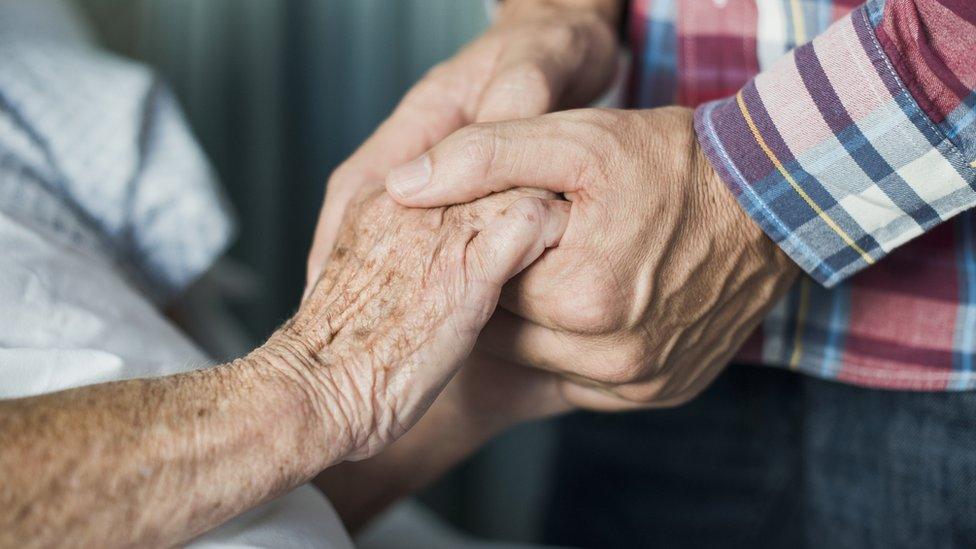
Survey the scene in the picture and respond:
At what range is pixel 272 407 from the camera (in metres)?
0.63

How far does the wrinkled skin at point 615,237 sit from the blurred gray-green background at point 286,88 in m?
1.21

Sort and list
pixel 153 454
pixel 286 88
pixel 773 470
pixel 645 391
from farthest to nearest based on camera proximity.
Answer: pixel 286 88 → pixel 773 470 → pixel 645 391 → pixel 153 454

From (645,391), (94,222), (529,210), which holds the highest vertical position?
(529,210)

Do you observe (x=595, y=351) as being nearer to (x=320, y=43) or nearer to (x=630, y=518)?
(x=630, y=518)

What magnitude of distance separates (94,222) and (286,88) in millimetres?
1090

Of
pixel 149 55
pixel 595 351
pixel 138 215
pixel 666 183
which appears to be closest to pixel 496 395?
pixel 595 351

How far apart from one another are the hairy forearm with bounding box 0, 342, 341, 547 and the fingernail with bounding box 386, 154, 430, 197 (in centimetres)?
18

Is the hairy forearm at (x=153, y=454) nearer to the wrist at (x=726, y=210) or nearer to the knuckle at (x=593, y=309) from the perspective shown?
the knuckle at (x=593, y=309)

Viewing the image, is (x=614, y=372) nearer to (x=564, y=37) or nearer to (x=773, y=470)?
(x=564, y=37)

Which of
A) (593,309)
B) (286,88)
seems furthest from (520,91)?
(286,88)

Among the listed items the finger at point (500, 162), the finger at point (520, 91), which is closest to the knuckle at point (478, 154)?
the finger at point (500, 162)

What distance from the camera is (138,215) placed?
3.21 ft

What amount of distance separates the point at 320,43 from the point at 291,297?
0.61 meters

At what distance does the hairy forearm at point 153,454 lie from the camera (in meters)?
0.54
